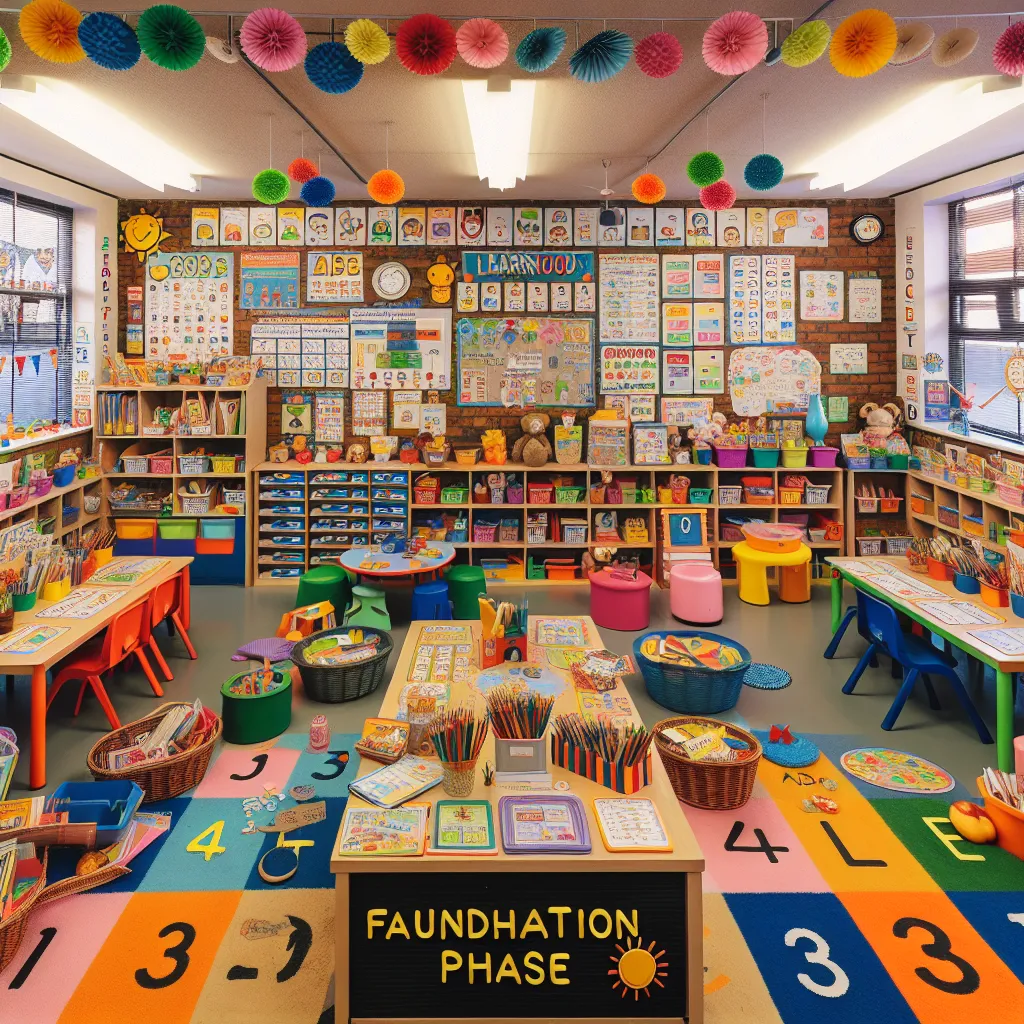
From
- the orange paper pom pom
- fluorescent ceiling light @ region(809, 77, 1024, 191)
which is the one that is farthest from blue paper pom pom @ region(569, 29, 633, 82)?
fluorescent ceiling light @ region(809, 77, 1024, 191)

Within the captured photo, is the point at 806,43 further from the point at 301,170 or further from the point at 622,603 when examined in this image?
the point at 622,603

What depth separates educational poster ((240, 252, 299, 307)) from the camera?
7.77 m

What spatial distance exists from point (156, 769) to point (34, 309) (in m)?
5.10

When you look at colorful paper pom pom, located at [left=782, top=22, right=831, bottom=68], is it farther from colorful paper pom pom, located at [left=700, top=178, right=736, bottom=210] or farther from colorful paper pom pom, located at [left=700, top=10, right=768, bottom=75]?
colorful paper pom pom, located at [left=700, top=178, right=736, bottom=210]

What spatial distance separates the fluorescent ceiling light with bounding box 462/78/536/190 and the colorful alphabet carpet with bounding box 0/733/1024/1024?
397 centimetres

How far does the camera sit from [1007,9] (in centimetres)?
361

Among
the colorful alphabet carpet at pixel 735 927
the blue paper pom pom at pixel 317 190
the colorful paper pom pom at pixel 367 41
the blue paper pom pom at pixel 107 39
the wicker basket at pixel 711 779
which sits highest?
the blue paper pom pom at pixel 317 190

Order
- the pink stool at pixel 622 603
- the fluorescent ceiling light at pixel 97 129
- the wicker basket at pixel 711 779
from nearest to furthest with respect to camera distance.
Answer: the wicker basket at pixel 711 779 → the fluorescent ceiling light at pixel 97 129 → the pink stool at pixel 622 603

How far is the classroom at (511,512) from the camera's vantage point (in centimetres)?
262

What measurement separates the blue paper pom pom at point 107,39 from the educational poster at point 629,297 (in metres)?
5.31

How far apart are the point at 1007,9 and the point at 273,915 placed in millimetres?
5115

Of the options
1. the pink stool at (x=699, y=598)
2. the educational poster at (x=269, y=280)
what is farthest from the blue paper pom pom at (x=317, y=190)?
the pink stool at (x=699, y=598)

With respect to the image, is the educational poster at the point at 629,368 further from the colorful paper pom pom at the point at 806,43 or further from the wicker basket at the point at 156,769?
the wicker basket at the point at 156,769

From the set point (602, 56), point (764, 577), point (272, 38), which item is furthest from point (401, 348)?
point (602, 56)
